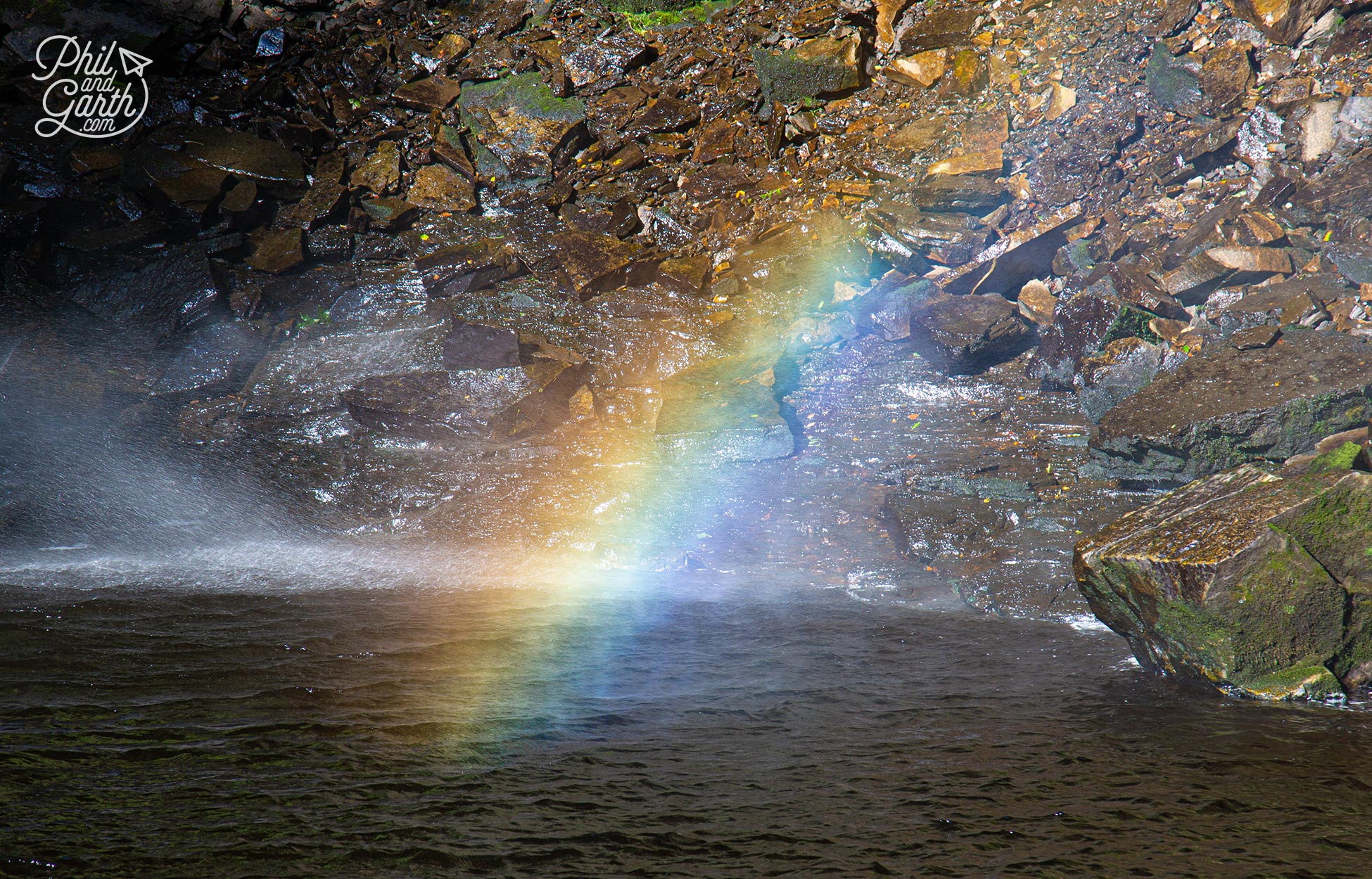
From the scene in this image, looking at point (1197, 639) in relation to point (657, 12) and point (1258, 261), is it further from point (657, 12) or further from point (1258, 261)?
point (657, 12)

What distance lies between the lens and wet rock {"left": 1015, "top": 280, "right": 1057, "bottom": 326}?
7.06 m

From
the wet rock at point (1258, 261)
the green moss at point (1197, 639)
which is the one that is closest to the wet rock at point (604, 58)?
the wet rock at point (1258, 261)

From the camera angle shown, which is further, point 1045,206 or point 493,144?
point 493,144

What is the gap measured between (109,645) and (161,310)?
5.54 meters

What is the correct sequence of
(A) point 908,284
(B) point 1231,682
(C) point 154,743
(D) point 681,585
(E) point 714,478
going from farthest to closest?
(A) point 908,284 < (E) point 714,478 < (D) point 681,585 < (B) point 1231,682 < (C) point 154,743

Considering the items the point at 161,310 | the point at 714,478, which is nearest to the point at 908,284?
the point at 714,478

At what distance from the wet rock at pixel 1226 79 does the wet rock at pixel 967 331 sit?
2.81 metres

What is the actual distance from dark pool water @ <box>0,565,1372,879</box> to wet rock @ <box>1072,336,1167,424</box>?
2.53m

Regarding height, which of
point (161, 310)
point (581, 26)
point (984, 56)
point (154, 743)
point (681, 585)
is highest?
point (581, 26)

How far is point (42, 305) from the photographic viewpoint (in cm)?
799

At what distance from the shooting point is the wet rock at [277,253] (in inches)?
331

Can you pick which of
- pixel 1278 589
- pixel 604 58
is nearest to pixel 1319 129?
pixel 1278 589

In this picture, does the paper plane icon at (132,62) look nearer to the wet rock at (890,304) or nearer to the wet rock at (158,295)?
the wet rock at (158,295)

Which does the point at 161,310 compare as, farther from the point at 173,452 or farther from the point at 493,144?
the point at 493,144
